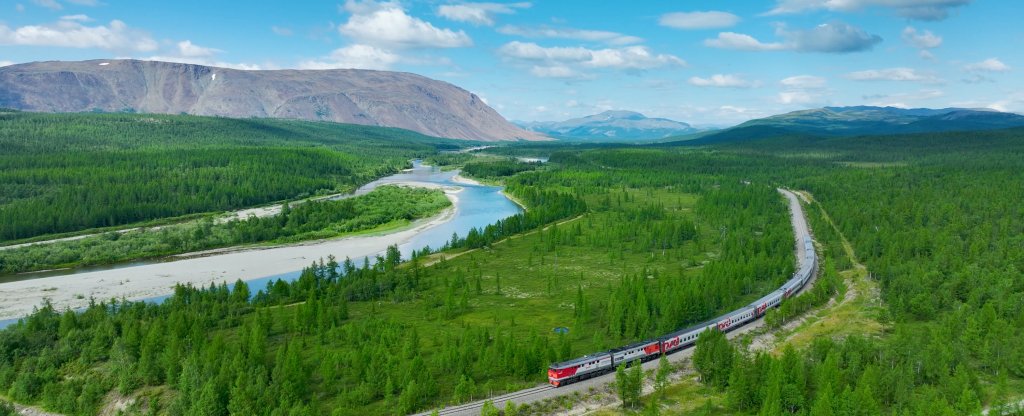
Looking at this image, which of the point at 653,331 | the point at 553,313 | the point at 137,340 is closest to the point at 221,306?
the point at 137,340

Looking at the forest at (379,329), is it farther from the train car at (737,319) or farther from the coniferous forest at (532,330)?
the train car at (737,319)

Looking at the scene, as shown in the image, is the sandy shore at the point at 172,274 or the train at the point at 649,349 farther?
the sandy shore at the point at 172,274

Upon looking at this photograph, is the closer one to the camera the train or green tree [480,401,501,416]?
green tree [480,401,501,416]

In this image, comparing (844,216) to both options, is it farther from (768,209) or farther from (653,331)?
(653,331)

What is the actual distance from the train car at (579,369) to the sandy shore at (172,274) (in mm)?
62125

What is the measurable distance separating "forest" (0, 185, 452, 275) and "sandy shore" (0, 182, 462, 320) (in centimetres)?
662

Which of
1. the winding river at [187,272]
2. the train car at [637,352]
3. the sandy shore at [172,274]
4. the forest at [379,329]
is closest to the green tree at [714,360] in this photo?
the train car at [637,352]

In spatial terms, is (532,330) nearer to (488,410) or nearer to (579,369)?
(579,369)

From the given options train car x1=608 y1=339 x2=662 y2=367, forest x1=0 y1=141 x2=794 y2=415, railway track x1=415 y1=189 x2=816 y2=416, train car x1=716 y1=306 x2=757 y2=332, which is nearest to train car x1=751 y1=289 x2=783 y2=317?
train car x1=716 y1=306 x2=757 y2=332

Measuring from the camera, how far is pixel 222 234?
125625 mm

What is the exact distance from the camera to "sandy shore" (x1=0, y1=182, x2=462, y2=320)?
3378 inches

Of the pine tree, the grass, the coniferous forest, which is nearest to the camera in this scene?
the coniferous forest

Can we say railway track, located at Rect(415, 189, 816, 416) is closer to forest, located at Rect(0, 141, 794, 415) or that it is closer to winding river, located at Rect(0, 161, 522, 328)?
forest, located at Rect(0, 141, 794, 415)

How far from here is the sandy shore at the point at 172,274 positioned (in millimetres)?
85812
